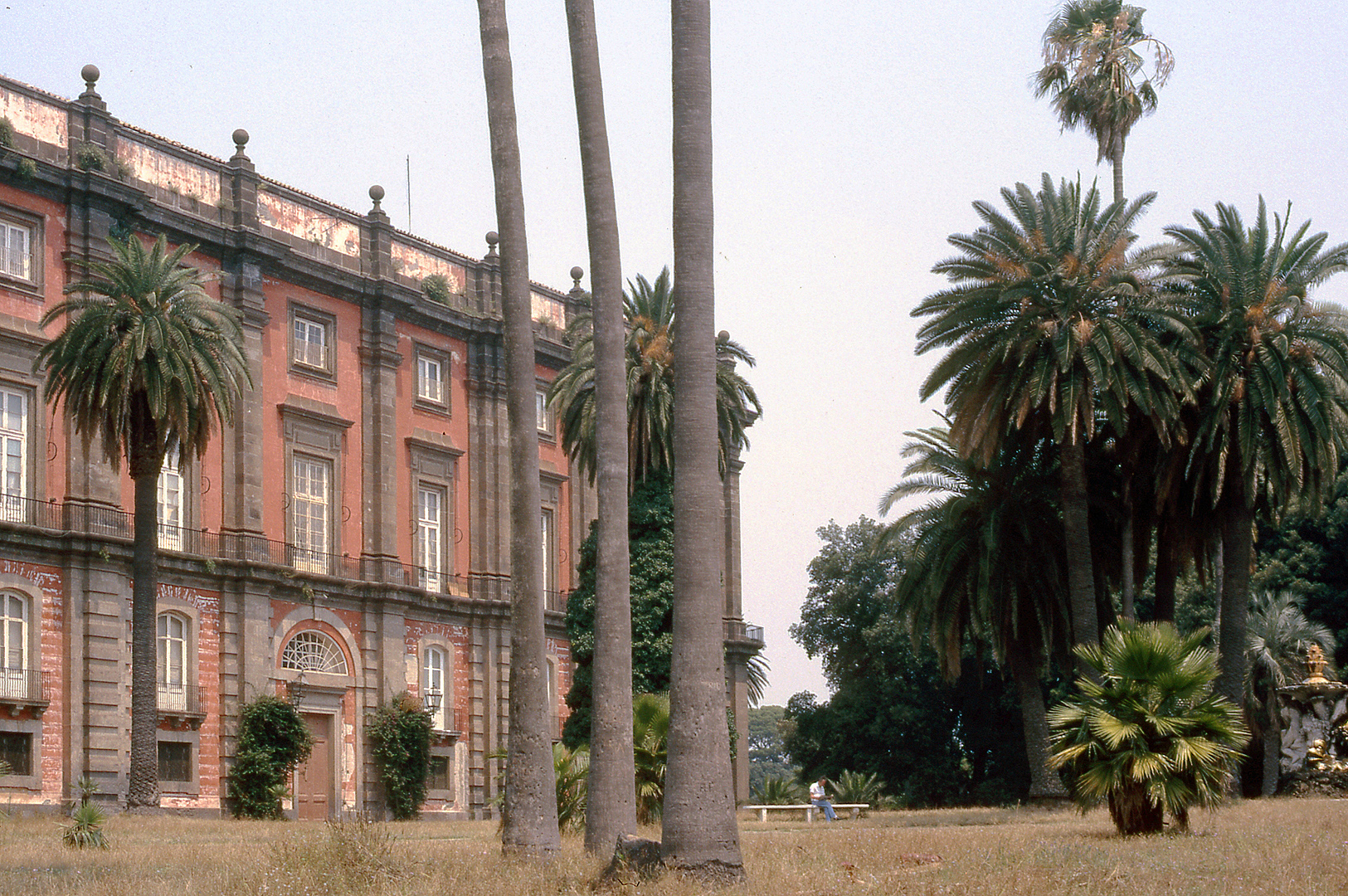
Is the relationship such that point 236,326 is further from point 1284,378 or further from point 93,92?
point 1284,378

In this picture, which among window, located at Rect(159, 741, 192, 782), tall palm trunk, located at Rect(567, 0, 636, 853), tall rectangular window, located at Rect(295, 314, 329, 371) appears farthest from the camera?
tall rectangular window, located at Rect(295, 314, 329, 371)

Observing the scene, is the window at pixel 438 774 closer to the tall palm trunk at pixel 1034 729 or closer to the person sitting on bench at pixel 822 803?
the person sitting on bench at pixel 822 803

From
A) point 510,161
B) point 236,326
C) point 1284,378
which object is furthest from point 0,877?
point 1284,378

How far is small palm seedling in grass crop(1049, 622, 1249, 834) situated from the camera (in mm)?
21000

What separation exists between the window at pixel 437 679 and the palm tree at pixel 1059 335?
19.6 m

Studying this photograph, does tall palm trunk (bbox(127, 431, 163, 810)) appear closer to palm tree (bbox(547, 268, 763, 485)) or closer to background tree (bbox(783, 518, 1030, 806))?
palm tree (bbox(547, 268, 763, 485))

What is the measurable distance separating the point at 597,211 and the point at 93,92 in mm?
25544

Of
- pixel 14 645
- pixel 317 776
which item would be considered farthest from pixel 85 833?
pixel 317 776

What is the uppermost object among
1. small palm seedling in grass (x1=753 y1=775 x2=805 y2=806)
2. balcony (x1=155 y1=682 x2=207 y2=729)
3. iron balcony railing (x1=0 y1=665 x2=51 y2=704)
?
iron balcony railing (x1=0 y1=665 x2=51 y2=704)

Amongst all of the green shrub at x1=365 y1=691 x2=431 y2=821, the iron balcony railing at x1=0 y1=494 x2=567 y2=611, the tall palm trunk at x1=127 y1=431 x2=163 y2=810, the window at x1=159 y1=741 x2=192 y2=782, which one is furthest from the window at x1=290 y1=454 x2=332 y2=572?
the tall palm trunk at x1=127 y1=431 x2=163 y2=810

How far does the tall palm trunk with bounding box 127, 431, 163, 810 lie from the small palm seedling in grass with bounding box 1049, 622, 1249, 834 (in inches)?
808

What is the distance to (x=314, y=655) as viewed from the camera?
4397cm

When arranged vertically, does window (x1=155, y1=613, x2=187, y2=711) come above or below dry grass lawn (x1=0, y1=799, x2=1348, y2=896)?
above

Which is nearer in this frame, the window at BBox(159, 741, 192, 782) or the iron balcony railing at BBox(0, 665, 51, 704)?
the iron balcony railing at BBox(0, 665, 51, 704)
